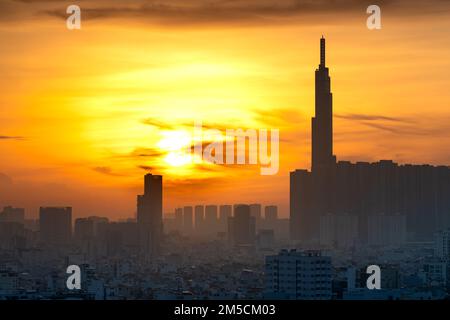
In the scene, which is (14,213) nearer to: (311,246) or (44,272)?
(44,272)

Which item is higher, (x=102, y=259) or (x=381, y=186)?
(x=381, y=186)

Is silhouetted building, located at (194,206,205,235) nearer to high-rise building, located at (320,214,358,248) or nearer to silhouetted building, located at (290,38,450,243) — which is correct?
silhouetted building, located at (290,38,450,243)

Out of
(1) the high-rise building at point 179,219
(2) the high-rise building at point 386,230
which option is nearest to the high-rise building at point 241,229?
(1) the high-rise building at point 179,219

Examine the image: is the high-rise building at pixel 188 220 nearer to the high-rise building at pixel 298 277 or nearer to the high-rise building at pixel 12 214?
the high-rise building at pixel 12 214

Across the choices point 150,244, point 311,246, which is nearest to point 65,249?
point 150,244
